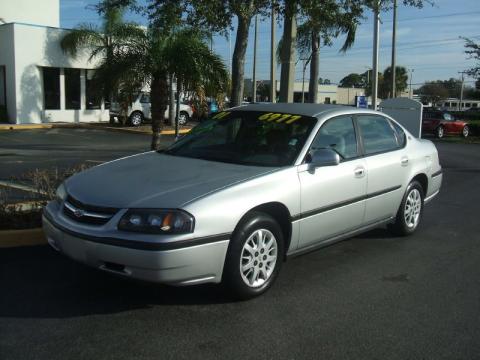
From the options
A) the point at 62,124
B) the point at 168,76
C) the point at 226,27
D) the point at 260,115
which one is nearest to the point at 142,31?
the point at 168,76

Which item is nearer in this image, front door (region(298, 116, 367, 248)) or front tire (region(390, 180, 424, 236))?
front door (region(298, 116, 367, 248))

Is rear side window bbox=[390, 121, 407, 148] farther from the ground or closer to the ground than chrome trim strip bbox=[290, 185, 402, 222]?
farther from the ground

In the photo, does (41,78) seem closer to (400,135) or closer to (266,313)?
(400,135)

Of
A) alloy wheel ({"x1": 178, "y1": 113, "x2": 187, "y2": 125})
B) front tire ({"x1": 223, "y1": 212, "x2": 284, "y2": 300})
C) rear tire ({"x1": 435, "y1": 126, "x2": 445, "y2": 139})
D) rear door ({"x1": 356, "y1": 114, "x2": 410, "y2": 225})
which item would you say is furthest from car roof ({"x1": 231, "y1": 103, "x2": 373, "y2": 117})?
rear tire ({"x1": 435, "y1": 126, "x2": 445, "y2": 139})

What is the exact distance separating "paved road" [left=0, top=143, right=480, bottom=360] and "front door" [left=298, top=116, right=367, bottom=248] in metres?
0.46

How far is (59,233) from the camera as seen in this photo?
4242 millimetres

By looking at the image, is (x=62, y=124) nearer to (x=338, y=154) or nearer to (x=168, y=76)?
(x=168, y=76)

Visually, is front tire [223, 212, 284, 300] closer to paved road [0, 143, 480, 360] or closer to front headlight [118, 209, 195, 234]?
paved road [0, 143, 480, 360]

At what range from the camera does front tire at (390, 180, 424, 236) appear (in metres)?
6.29

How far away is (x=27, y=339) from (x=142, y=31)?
8906 mm

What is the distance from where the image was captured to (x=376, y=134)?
600cm

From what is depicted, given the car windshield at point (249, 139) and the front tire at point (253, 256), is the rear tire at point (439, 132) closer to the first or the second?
the car windshield at point (249, 139)

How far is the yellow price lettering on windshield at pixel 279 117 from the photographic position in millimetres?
5307

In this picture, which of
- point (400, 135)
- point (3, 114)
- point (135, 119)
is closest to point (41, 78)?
point (3, 114)
